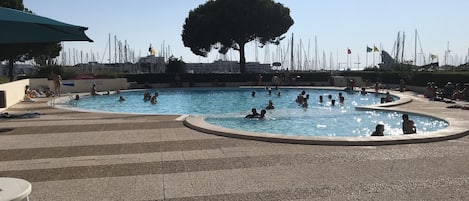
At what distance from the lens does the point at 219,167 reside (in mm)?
7121

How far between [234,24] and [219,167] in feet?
136

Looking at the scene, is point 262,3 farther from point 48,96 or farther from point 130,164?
point 130,164

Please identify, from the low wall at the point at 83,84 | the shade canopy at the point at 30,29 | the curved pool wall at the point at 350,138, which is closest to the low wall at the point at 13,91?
the low wall at the point at 83,84

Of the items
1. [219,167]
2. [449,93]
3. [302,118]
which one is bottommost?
[302,118]

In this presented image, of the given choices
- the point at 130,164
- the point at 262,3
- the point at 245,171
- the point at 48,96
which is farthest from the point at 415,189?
the point at 262,3

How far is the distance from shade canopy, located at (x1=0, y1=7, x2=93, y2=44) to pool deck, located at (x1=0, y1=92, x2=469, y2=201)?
2.09 metres

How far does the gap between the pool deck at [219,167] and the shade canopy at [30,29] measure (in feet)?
6.85

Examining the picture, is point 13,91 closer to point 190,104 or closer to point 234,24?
point 190,104

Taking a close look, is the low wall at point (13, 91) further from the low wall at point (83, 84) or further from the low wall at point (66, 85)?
the low wall at point (83, 84)

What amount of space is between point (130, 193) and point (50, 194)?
40.8 inches

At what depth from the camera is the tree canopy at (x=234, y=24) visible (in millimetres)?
47500

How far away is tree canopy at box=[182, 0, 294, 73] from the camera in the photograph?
47500 millimetres

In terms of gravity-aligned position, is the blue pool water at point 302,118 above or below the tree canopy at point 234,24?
below

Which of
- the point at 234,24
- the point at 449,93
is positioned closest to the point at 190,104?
the point at 449,93
